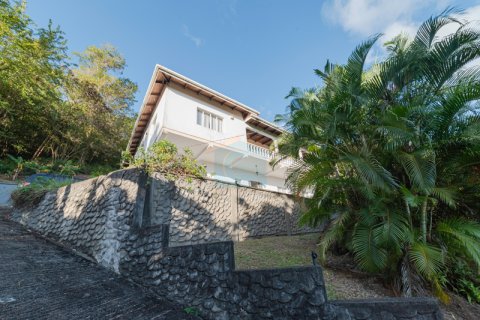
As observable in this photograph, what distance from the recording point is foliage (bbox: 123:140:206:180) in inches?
209

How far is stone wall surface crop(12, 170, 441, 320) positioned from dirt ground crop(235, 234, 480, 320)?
1.04 metres

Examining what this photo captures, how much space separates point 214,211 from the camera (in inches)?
264

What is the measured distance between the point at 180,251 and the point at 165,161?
8.43 feet

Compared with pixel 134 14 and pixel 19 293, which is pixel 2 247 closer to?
pixel 19 293

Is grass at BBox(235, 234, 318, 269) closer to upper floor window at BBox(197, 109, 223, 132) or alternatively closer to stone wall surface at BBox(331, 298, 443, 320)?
stone wall surface at BBox(331, 298, 443, 320)

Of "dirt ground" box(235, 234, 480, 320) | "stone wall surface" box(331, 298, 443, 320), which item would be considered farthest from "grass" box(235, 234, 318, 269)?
"stone wall surface" box(331, 298, 443, 320)

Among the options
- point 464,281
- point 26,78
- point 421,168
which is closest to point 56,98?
point 26,78

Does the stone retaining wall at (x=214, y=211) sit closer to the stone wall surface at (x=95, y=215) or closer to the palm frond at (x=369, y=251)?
the stone wall surface at (x=95, y=215)

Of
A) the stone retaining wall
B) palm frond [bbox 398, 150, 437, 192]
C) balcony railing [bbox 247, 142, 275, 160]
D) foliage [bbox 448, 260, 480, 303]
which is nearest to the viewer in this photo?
palm frond [bbox 398, 150, 437, 192]

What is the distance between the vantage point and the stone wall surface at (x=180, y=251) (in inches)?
98.7

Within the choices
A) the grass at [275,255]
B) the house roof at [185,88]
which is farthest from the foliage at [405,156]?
the house roof at [185,88]

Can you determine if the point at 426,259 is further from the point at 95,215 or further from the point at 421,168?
the point at 95,215

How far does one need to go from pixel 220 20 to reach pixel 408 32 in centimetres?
802

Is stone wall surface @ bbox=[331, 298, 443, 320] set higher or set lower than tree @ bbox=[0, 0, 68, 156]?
lower
